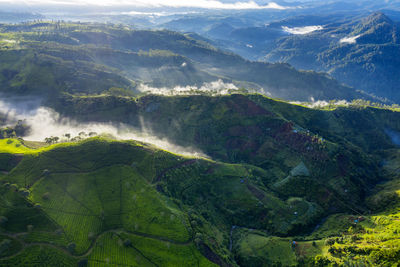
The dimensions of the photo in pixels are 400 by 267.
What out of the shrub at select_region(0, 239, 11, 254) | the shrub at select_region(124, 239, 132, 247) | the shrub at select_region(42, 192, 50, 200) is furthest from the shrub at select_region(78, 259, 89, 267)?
the shrub at select_region(42, 192, 50, 200)

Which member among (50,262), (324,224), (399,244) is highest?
(399,244)

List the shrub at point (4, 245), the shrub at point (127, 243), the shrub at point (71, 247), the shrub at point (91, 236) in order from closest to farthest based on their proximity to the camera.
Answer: the shrub at point (4, 245)
the shrub at point (71, 247)
the shrub at point (127, 243)
the shrub at point (91, 236)

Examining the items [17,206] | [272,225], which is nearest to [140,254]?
[17,206]

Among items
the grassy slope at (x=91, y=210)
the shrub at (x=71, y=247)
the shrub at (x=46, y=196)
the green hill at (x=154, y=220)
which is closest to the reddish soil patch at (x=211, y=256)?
the green hill at (x=154, y=220)

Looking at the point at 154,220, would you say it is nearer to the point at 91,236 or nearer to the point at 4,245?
the point at 91,236

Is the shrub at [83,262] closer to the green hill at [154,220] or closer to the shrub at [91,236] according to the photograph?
the green hill at [154,220]

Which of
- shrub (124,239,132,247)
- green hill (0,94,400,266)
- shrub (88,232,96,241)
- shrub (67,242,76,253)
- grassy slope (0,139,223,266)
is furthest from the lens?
shrub (88,232,96,241)

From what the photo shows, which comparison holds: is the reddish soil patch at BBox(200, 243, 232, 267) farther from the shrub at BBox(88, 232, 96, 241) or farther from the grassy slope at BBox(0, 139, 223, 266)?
the shrub at BBox(88, 232, 96, 241)

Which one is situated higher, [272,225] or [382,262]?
[382,262]

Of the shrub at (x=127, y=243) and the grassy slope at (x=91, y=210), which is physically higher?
the grassy slope at (x=91, y=210)

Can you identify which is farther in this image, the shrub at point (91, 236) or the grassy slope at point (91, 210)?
the shrub at point (91, 236)

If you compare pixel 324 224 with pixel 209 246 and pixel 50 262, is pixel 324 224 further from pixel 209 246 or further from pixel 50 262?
pixel 50 262
